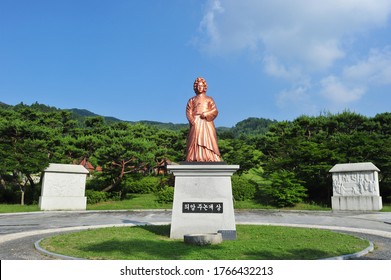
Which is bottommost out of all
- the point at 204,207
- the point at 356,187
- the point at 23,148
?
the point at 204,207

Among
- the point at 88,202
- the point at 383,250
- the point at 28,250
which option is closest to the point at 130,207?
the point at 88,202

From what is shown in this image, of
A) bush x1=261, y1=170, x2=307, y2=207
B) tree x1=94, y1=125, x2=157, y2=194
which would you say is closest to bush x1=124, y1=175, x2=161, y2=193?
tree x1=94, y1=125, x2=157, y2=194

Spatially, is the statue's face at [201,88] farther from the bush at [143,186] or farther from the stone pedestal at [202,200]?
the bush at [143,186]

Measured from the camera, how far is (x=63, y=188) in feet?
65.1

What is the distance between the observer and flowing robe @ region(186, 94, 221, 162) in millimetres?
9805

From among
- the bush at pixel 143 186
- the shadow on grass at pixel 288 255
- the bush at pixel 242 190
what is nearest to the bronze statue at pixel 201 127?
the shadow on grass at pixel 288 255

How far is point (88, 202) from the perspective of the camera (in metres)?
22.2

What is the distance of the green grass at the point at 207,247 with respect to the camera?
648 cm

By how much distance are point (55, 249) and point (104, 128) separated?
82.2 ft

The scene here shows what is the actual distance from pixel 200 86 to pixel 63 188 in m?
13.1

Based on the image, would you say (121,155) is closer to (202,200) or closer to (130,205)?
(130,205)

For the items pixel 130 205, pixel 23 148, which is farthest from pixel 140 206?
pixel 23 148

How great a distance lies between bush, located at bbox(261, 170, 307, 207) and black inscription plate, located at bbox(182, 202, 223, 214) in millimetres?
12461

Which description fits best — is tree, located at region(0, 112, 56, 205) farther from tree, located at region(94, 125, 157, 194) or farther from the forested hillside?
tree, located at region(94, 125, 157, 194)
